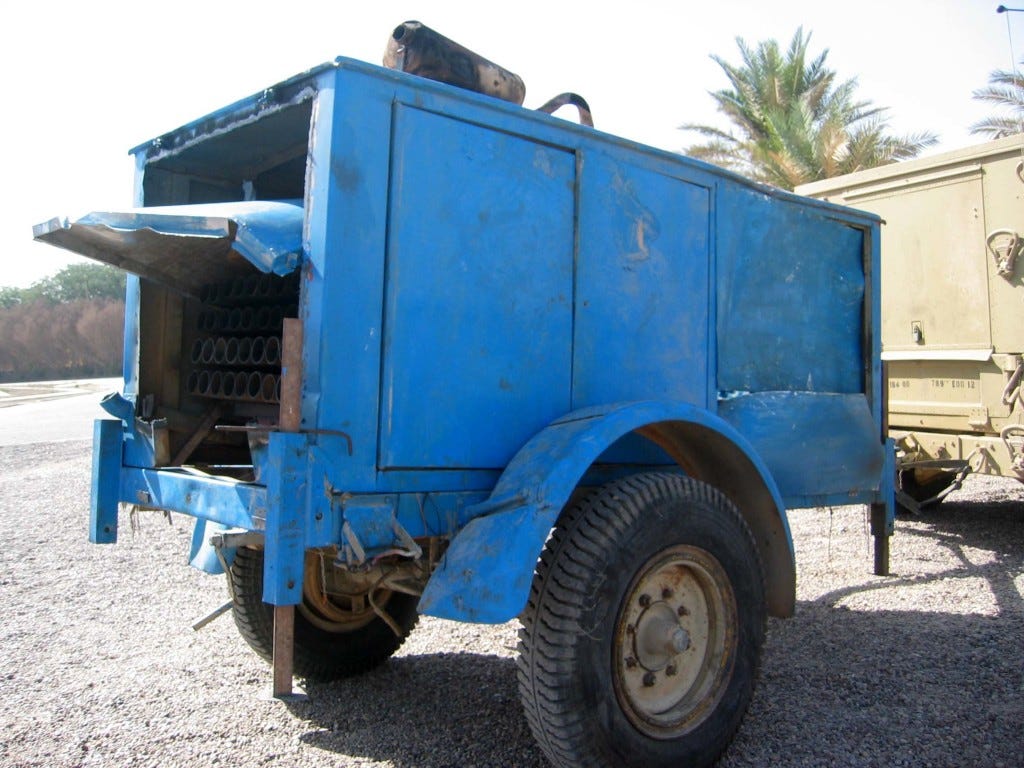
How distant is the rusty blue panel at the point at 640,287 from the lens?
3434 mm

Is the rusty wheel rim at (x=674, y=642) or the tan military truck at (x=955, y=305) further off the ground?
the tan military truck at (x=955, y=305)

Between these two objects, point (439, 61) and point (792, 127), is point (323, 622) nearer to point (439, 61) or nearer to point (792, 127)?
point (439, 61)

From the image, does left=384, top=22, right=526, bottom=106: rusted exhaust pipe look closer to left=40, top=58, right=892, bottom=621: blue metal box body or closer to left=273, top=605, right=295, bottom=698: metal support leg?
left=40, top=58, right=892, bottom=621: blue metal box body

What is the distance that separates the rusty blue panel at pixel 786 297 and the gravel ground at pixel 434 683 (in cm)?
140

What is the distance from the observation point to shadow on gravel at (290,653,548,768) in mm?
3285

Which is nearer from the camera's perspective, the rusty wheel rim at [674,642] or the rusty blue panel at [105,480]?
the rusty wheel rim at [674,642]

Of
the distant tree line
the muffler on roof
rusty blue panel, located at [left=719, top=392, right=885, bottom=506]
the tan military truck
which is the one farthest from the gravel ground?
the distant tree line

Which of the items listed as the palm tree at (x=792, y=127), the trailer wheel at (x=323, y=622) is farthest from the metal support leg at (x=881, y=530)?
the palm tree at (x=792, y=127)

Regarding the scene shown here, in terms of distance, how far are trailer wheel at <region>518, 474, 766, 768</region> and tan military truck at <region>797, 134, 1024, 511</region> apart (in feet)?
14.6

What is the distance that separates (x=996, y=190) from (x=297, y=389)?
20.9ft

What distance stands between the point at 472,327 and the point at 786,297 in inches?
75.2

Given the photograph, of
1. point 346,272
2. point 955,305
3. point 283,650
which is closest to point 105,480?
point 283,650

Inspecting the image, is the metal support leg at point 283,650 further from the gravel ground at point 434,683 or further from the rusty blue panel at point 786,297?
the rusty blue panel at point 786,297

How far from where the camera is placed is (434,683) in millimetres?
4105
